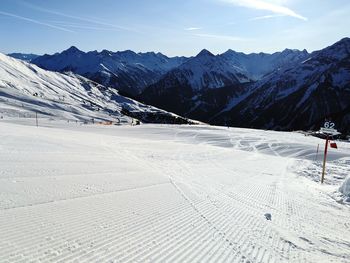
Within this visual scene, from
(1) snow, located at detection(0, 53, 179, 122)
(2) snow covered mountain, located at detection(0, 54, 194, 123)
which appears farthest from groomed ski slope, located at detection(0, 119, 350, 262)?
(2) snow covered mountain, located at detection(0, 54, 194, 123)

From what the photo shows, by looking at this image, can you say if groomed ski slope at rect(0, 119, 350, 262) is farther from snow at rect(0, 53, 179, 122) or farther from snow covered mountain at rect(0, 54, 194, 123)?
snow covered mountain at rect(0, 54, 194, 123)

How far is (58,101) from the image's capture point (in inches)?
5261

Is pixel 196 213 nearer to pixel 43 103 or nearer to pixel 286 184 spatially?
pixel 286 184

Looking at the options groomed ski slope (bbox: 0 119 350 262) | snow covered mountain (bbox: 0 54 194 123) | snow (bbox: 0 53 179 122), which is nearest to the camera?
groomed ski slope (bbox: 0 119 350 262)

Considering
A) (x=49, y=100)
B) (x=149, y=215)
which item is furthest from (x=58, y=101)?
(x=149, y=215)

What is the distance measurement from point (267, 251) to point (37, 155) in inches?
520

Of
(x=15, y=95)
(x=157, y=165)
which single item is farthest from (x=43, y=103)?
(x=157, y=165)

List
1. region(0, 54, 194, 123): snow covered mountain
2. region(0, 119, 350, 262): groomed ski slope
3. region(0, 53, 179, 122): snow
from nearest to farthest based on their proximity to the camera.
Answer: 1. region(0, 119, 350, 262): groomed ski slope
2. region(0, 53, 179, 122): snow
3. region(0, 54, 194, 123): snow covered mountain

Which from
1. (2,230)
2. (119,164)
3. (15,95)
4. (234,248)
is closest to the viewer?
(2,230)

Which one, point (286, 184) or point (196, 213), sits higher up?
point (196, 213)

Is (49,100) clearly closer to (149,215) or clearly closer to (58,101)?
(58,101)

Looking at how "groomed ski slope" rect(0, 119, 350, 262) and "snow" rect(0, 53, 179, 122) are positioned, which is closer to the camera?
"groomed ski slope" rect(0, 119, 350, 262)

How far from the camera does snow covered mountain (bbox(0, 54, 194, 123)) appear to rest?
10938cm

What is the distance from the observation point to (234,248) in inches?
348
